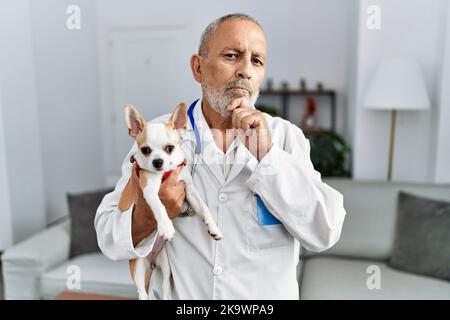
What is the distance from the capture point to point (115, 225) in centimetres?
49

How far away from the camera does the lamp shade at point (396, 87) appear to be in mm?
1574

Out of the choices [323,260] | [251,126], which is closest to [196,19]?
[251,126]

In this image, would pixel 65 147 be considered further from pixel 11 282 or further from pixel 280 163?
pixel 11 282

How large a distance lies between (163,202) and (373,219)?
147cm

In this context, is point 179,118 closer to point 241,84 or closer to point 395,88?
point 241,84

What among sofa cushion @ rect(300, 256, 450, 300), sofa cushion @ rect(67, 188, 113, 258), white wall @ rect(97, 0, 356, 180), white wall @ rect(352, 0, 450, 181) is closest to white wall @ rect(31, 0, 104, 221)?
white wall @ rect(97, 0, 356, 180)

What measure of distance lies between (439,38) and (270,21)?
71cm

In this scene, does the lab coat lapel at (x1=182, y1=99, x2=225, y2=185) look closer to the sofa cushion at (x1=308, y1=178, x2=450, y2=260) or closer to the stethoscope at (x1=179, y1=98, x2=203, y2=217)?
the stethoscope at (x1=179, y1=98, x2=203, y2=217)

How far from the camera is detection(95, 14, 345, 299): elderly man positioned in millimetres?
473

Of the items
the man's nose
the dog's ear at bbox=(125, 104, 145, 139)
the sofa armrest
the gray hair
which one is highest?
the gray hair

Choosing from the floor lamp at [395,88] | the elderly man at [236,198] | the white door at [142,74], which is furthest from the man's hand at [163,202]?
the floor lamp at [395,88]

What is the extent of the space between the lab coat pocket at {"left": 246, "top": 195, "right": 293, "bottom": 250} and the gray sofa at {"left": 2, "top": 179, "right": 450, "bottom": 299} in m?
0.87

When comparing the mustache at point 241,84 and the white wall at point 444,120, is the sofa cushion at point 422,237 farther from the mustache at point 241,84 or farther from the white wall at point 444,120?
the mustache at point 241,84
